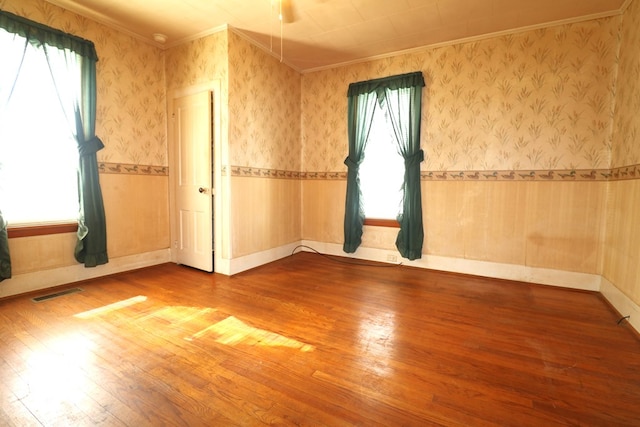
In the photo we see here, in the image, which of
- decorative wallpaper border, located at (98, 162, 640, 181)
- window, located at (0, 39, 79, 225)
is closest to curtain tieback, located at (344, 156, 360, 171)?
decorative wallpaper border, located at (98, 162, 640, 181)

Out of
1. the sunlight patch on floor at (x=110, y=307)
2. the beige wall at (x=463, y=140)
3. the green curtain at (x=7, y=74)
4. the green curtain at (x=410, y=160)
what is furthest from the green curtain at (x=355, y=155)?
the green curtain at (x=7, y=74)

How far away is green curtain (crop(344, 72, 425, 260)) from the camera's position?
12.4 feet

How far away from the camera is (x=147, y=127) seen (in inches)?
146

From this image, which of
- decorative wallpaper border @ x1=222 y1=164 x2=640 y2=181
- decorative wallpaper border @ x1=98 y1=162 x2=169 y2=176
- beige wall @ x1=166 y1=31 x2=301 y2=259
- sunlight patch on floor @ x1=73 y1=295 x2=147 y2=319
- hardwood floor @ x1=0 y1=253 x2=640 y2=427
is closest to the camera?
hardwood floor @ x1=0 y1=253 x2=640 y2=427

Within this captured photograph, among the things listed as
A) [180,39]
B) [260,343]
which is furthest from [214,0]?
[260,343]

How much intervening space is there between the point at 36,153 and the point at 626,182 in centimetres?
541

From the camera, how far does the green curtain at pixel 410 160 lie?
3.77 metres

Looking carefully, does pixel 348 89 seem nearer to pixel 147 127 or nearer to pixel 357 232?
pixel 357 232

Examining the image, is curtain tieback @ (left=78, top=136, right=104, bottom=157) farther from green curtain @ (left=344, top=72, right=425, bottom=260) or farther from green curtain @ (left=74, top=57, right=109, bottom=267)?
green curtain @ (left=344, top=72, right=425, bottom=260)

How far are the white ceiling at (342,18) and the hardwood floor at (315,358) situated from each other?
2811 mm

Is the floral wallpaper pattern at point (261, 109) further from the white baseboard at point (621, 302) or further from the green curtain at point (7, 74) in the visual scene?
the white baseboard at point (621, 302)

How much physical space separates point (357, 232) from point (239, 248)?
163 centimetres

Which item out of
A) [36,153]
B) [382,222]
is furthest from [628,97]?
[36,153]

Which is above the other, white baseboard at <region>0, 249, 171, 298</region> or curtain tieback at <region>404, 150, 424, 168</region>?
curtain tieback at <region>404, 150, 424, 168</region>
